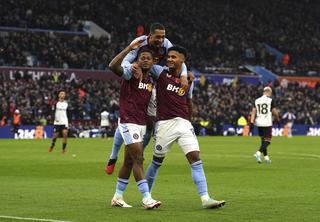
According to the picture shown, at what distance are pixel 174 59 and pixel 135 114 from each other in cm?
Answer: 109

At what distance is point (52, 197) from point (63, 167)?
906cm

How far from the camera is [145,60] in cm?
1223

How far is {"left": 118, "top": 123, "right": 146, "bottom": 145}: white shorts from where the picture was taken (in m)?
12.3

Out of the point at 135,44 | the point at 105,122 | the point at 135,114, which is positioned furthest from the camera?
the point at 105,122

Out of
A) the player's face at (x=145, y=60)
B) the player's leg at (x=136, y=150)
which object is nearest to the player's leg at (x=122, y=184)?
the player's leg at (x=136, y=150)

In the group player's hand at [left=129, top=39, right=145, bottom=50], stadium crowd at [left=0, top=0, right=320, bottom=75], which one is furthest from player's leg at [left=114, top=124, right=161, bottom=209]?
stadium crowd at [left=0, top=0, right=320, bottom=75]

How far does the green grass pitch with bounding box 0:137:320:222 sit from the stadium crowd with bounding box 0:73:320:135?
24.3 meters

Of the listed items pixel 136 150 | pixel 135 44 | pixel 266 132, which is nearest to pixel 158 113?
pixel 136 150

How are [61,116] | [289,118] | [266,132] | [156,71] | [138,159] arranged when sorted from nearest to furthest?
[138,159]
[156,71]
[266,132]
[61,116]
[289,118]

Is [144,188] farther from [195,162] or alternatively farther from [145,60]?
[145,60]

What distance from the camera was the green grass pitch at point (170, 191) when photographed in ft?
38.1

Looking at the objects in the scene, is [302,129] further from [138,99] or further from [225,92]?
[138,99]

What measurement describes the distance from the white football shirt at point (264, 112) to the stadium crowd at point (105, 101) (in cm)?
2494

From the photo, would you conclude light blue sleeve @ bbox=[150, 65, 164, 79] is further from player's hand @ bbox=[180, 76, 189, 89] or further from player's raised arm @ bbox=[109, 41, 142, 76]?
player's raised arm @ bbox=[109, 41, 142, 76]
